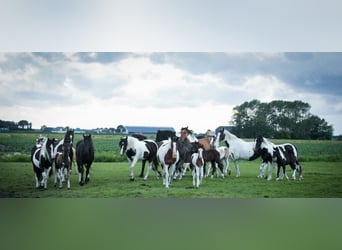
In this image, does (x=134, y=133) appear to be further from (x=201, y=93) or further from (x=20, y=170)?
(x=20, y=170)

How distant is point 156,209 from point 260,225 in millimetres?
1772

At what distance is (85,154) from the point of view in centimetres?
857

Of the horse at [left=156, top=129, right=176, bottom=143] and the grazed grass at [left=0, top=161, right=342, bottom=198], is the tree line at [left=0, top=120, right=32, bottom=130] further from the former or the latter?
the horse at [left=156, top=129, right=176, bottom=143]

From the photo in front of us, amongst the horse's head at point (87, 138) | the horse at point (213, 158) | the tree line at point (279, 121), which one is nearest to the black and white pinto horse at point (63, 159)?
the horse's head at point (87, 138)

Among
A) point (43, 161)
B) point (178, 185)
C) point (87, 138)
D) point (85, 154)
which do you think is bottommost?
point (178, 185)

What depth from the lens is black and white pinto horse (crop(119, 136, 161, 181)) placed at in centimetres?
860

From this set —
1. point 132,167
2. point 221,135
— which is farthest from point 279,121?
point 132,167

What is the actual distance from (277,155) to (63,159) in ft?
12.7

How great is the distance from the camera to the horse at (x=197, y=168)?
8.38 metres

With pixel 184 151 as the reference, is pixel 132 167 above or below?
below

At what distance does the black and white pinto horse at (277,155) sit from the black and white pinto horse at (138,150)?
192 cm

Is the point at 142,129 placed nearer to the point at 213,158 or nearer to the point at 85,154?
the point at 85,154

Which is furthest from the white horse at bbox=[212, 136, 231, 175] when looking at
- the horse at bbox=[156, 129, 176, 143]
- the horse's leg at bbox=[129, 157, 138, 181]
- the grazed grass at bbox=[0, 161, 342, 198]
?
the horse's leg at bbox=[129, 157, 138, 181]
